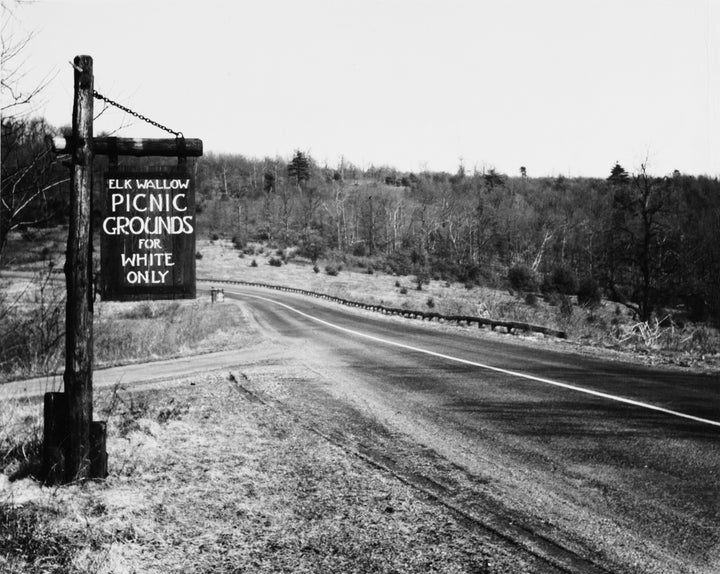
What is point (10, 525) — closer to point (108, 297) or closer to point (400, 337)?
point (108, 297)

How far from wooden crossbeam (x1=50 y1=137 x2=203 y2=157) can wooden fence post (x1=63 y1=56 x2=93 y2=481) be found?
338 millimetres

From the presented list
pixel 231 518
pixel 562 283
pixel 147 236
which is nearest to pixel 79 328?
pixel 147 236

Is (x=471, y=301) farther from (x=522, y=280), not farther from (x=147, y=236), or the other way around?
(x=147, y=236)

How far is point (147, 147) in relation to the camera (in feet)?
17.8

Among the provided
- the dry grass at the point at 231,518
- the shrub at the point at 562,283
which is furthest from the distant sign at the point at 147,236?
the shrub at the point at 562,283

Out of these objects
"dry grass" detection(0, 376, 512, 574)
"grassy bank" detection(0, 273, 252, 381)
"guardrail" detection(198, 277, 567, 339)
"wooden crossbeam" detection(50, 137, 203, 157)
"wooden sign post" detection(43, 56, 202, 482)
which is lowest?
"grassy bank" detection(0, 273, 252, 381)

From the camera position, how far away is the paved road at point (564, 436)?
3.81m

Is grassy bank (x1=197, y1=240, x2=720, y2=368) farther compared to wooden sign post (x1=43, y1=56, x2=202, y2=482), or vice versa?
grassy bank (x1=197, y1=240, x2=720, y2=368)

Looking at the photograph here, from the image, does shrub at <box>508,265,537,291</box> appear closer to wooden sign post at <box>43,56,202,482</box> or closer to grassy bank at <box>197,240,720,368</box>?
grassy bank at <box>197,240,720,368</box>

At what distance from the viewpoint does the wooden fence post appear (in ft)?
15.0

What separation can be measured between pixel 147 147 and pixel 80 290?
161 cm

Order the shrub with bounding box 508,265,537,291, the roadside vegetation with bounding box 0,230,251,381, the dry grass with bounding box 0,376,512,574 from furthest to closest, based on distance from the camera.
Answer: the shrub with bounding box 508,265,537,291 < the roadside vegetation with bounding box 0,230,251,381 < the dry grass with bounding box 0,376,512,574

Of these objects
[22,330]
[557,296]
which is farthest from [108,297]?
[557,296]

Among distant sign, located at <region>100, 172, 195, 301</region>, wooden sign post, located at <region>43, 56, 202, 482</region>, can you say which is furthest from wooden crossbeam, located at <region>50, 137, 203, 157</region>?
distant sign, located at <region>100, 172, 195, 301</region>
